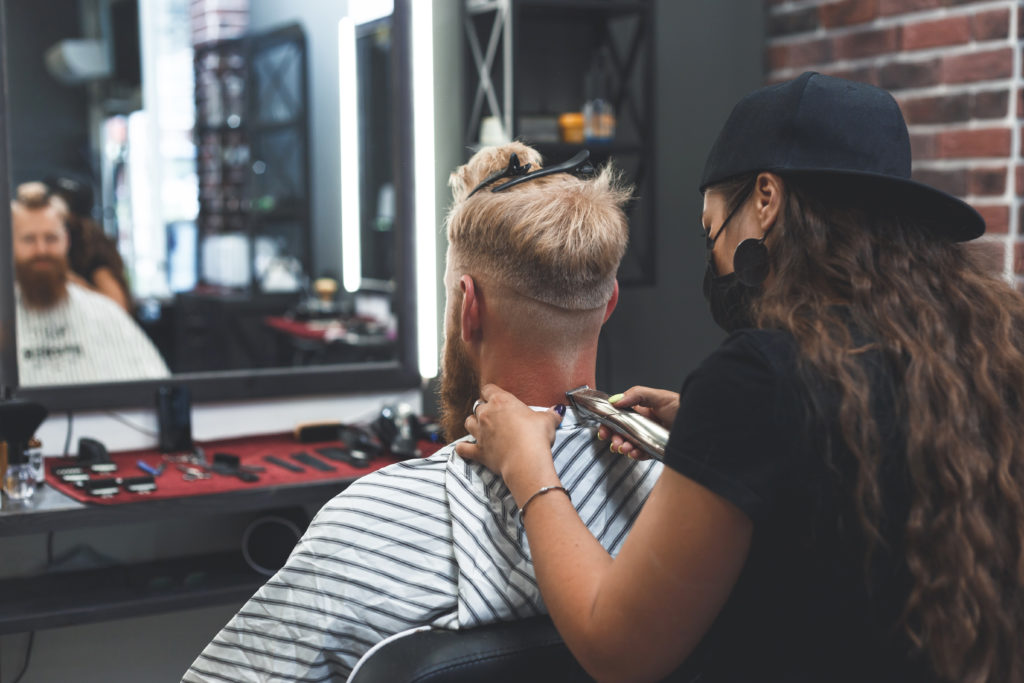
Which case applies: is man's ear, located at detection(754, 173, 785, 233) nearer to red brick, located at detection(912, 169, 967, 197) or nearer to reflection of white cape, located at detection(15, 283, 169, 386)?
red brick, located at detection(912, 169, 967, 197)

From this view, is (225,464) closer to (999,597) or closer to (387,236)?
(387,236)

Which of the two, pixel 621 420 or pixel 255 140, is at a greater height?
pixel 255 140

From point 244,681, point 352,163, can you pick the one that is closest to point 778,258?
point 244,681

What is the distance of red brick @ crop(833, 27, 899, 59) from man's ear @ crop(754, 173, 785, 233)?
1.80 meters

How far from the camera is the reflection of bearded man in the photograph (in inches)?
54.2

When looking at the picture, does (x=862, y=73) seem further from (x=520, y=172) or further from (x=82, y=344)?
(x=82, y=344)

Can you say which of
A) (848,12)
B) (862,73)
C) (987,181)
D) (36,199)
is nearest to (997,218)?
(987,181)

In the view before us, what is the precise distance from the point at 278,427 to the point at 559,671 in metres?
1.62

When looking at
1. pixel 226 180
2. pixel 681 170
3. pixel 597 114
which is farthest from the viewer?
pixel 226 180

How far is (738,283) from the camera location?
1071 millimetres

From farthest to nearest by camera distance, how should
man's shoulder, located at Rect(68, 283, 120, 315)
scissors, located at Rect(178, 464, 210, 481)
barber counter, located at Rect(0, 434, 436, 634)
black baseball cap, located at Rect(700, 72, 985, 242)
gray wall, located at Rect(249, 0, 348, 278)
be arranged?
1. gray wall, located at Rect(249, 0, 348, 278)
2. man's shoulder, located at Rect(68, 283, 120, 315)
3. scissors, located at Rect(178, 464, 210, 481)
4. barber counter, located at Rect(0, 434, 436, 634)
5. black baseball cap, located at Rect(700, 72, 985, 242)

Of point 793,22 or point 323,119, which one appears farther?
point 323,119

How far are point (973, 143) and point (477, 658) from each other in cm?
191

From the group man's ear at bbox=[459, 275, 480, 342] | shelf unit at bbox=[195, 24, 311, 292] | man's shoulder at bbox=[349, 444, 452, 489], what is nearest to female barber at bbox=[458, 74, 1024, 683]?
man's shoulder at bbox=[349, 444, 452, 489]
